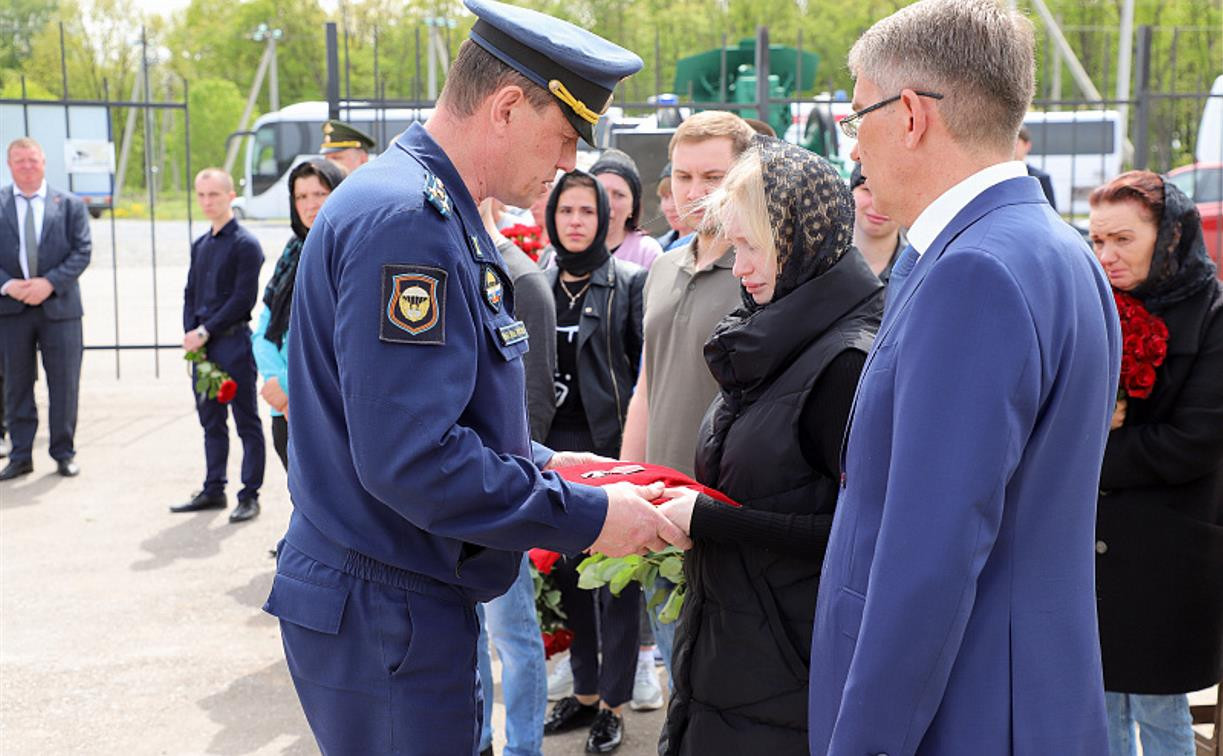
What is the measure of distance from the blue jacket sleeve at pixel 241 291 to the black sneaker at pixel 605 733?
404 centimetres

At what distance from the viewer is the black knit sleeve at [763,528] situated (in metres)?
2.54

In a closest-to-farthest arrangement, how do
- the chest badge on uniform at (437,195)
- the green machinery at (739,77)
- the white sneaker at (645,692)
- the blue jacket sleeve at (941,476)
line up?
1. the blue jacket sleeve at (941,476)
2. the chest badge on uniform at (437,195)
3. the white sneaker at (645,692)
4. the green machinery at (739,77)

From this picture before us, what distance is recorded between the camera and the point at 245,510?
7.25m

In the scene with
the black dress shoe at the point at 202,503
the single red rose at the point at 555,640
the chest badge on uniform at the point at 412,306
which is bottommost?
the black dress shoe at the point at 202,503

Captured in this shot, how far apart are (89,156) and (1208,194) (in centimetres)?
1181

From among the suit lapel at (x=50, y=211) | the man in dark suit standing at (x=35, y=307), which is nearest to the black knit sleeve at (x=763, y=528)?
the man in dark suit standing at (x=35, y=307)

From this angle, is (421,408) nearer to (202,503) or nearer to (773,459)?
(773,459)

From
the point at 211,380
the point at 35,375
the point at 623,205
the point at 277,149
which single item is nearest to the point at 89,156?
the point at 35,375

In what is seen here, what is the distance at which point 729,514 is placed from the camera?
259 cm

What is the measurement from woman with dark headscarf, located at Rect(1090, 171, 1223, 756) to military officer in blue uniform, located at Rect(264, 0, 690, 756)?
150 cm

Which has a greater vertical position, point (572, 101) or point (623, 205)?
point (572, 101)

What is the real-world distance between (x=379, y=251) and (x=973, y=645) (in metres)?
1.11

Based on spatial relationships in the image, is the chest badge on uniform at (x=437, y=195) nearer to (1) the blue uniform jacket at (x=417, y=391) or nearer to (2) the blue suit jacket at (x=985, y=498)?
(1) the blue uniform jacket at (x=417, y=391)

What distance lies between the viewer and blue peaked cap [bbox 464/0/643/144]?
2.23 meters
